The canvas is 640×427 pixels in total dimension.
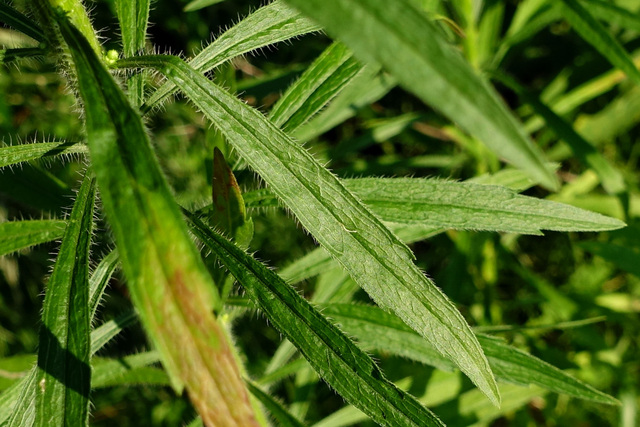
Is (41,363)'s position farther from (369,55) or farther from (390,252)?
(369,55)

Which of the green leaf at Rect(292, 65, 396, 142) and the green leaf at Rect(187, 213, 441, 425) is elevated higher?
the green leaf at Rect(292, 65, 396, 142)

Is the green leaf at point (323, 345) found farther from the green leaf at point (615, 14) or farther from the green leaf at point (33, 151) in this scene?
the green leaf at point (615, 14)

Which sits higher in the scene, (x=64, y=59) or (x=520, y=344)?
(x=64, y=59)

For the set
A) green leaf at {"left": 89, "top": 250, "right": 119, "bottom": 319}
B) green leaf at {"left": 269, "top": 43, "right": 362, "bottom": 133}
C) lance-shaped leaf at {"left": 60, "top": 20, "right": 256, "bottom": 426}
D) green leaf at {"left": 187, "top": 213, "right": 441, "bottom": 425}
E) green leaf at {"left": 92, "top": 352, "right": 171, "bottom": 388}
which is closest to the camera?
lance-shaped leaf at {"left": 60, "top": 20, "right": 256, "bottom": 426}

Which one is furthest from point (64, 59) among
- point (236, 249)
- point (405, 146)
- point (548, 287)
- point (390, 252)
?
point (405, 146)

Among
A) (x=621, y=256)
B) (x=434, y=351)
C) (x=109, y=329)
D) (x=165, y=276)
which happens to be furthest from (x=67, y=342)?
(x=621, y=256)

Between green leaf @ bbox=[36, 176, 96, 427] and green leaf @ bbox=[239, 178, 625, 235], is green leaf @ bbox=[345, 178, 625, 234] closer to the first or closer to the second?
green leaf @ bbox=[239, 178, 625, 235]

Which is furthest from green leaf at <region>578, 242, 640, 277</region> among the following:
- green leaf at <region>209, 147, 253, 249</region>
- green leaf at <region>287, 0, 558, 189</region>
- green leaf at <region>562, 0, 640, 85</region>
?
green leaf at <region>287, 0, 558, 189</region>
